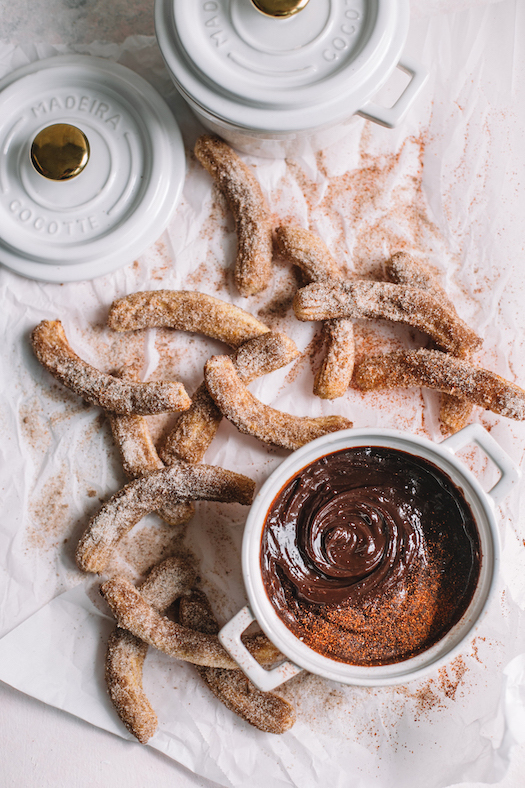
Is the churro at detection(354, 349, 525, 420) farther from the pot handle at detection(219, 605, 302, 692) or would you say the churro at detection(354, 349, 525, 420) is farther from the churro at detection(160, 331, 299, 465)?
the pot handle at detection(219, 605, 302, 692)

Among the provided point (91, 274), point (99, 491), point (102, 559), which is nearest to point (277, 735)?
point (102, 559)

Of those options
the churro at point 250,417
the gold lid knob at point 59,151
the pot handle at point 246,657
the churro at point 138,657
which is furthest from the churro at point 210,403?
the gold lid knob at point 59,151

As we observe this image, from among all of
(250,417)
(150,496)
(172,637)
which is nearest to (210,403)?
(250,417)

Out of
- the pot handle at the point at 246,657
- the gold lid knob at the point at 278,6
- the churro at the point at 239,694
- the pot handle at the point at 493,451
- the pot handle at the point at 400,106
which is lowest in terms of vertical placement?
the churro at the point at 239,694

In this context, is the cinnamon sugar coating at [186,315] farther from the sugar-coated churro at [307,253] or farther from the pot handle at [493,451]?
the pot handle at [493,451]

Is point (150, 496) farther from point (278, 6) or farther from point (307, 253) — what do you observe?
Answer: point (278, 6)

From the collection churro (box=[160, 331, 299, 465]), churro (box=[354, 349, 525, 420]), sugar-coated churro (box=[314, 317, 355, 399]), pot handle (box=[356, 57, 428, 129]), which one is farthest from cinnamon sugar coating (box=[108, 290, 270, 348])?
pot handle (box=[356, 57, 428, 129])
